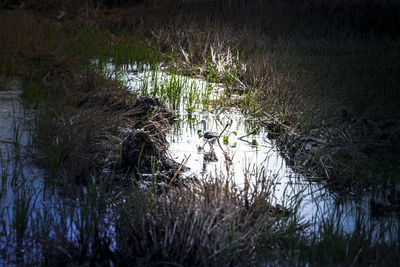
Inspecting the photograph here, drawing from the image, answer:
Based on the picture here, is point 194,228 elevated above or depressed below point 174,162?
below

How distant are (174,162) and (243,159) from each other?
26.3 inches

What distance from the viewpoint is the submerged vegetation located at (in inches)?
77.7

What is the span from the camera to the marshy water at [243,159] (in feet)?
8.07

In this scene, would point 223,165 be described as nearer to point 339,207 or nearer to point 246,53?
point 339,207

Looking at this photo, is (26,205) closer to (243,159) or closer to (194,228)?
(194,228)

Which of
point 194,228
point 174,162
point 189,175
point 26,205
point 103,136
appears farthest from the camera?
point 103,136

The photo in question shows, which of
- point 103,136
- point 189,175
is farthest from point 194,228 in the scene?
point 103,136

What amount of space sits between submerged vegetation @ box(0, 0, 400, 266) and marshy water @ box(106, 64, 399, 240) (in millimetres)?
43

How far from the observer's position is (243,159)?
11.3 feet

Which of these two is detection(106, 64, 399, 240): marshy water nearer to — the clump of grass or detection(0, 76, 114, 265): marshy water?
the clump of grass

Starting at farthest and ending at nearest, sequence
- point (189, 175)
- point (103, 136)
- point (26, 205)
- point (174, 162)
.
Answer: point (103, 136)
point (174, 162)
point (189, 175)
point (26, 205)

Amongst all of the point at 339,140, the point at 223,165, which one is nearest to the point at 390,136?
the point at 339,140

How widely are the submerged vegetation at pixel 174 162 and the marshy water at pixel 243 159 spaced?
1.7 inches

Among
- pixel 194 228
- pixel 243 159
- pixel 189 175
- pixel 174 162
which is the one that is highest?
pixel 243 159
